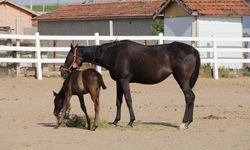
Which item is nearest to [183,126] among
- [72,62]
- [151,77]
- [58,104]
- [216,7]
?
[151,77]

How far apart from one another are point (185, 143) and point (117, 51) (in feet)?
9.68

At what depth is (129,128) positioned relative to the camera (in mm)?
13266

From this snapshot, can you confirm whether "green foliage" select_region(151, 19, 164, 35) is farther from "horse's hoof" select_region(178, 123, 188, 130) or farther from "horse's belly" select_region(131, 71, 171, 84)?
"horse's hoof" select_region(178, 123, 188, 130)

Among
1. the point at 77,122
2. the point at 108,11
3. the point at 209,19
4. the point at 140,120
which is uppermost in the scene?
the point at 108,11

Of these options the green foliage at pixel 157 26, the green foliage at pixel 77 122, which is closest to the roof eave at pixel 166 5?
the green foliage at pixel 157 26

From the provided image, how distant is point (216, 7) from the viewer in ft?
109

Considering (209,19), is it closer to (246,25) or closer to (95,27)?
(246,25)

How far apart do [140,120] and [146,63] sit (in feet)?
5.83

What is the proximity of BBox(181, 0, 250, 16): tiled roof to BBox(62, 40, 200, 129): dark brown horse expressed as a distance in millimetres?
18876

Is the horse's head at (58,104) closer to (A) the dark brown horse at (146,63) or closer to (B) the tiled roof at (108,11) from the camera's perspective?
(A) the dark brown horse at (146,63)

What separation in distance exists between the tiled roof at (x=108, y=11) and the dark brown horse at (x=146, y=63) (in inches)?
964

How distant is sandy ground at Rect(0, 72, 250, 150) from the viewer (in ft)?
37.1

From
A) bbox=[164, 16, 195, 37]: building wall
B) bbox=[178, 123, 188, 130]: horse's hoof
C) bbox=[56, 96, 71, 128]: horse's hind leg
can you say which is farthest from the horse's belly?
bbox=[164, 16, 195, 37]: building wall

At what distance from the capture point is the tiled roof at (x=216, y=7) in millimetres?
32575
